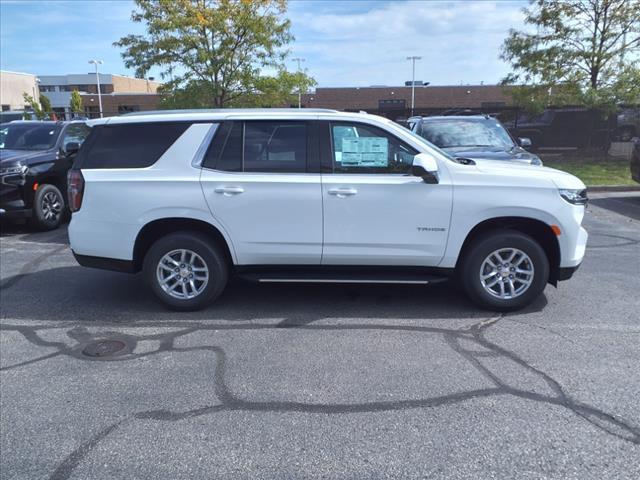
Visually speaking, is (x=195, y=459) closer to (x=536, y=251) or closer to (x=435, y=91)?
(x=536, y=251)

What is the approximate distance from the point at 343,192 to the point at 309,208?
0.35 meters

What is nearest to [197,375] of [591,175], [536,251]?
[536,251]

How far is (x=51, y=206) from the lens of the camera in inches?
358

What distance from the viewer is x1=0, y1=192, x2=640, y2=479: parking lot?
2803 mm

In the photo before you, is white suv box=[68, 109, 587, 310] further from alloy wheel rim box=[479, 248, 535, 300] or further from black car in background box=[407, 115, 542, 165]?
black car in background box=[407, 115, 542, 165]

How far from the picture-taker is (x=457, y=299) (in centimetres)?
537

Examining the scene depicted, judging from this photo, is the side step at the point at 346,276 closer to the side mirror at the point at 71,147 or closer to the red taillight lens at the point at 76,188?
the red taillight lens at the point at 76,188

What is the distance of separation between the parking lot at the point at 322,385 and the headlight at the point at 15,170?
12.2ft

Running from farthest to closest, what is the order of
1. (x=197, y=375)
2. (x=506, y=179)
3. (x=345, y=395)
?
(x=506, y=179) → (x=197, y=375) → (x=345, y=395)

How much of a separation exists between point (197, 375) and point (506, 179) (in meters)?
3.19

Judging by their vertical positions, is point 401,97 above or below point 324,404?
above

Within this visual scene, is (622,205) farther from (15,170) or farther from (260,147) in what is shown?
(15,170)

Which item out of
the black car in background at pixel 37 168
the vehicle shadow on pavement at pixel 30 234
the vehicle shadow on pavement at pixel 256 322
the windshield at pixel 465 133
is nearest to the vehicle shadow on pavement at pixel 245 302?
the vehicle shadow on pavement at pixel 256 322

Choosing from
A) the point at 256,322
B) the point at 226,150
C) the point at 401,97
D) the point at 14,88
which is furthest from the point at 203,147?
the point at 14,88
